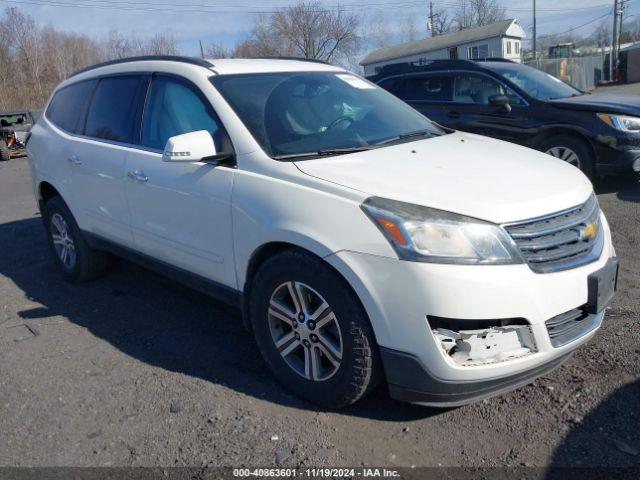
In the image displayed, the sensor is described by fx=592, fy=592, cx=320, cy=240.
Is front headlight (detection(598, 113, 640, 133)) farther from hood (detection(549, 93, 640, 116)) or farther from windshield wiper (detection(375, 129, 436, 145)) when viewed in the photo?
windshield wiper (detection(375, 129, 436, 145))

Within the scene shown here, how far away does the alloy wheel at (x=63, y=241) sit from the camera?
5258 mm

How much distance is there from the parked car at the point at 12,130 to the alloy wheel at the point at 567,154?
16139mm

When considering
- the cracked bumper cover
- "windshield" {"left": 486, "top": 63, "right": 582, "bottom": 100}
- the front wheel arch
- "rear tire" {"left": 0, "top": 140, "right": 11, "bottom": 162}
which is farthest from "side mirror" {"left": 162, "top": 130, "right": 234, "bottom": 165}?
"rear tire" {"left": 0, "top": 140, "right": 11, "bottom": 162}

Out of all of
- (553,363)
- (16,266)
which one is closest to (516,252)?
(553,363)

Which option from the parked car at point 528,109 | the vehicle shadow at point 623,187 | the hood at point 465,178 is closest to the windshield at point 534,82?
the parked car at point 528,109

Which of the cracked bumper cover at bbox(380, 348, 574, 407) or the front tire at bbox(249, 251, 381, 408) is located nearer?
the cracked bumper cover at bbox(380, 348, 574, 407)

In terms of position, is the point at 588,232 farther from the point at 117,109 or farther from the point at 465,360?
the point at 117,109

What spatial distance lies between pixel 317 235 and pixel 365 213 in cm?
26

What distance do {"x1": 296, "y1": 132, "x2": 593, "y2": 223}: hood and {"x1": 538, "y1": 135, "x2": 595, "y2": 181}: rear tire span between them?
13.7 feet

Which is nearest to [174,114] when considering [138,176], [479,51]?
[138,176]

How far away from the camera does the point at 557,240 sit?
2.77m

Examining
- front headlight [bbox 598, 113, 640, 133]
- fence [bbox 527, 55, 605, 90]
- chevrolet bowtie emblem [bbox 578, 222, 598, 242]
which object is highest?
chevrolet bowtie emblem [bbox 578, 222, 598, 242]

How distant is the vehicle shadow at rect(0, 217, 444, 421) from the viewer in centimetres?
329

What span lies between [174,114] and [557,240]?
2501 millimetres
